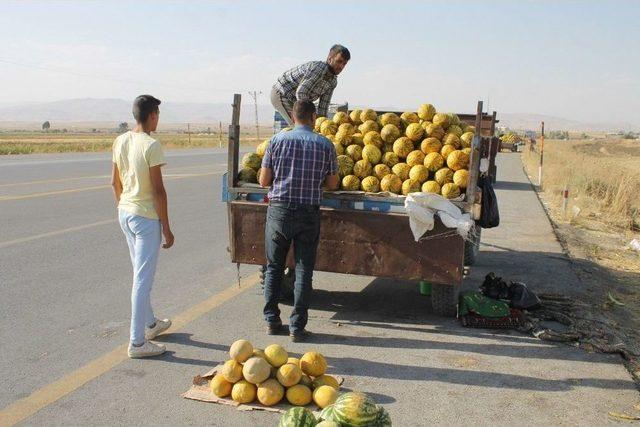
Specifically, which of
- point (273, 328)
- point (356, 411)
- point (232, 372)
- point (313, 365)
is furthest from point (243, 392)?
point (273, 328)

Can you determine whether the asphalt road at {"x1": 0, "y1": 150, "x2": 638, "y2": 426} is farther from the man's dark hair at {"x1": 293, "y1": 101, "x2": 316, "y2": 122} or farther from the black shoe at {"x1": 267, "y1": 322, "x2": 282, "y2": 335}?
the man's dark hair at {"x1": 293, "y1": 101, "x2": 316, "y2": 122}

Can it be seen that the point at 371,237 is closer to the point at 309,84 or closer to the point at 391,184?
the point at 391,184

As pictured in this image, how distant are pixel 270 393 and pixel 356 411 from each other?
119 centimetres

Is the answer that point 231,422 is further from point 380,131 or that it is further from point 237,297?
point 380,131

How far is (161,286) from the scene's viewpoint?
7070 millimetres

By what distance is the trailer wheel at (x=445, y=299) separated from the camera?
605 cm

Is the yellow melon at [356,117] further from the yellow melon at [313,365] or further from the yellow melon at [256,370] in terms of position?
the yellow melon at [256,370]

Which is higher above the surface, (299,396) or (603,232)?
(299,396)

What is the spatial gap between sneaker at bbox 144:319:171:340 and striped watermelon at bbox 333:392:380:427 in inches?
105

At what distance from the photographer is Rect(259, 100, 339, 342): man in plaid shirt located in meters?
5.36

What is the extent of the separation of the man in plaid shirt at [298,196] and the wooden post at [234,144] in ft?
2.19

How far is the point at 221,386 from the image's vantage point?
13.9ft

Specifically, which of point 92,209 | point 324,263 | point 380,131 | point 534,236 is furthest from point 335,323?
point 92,209

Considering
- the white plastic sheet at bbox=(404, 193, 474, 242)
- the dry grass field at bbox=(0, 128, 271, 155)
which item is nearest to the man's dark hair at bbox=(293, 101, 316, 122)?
the white plastic sheet at bbox=(404, 193, 474, 242)
